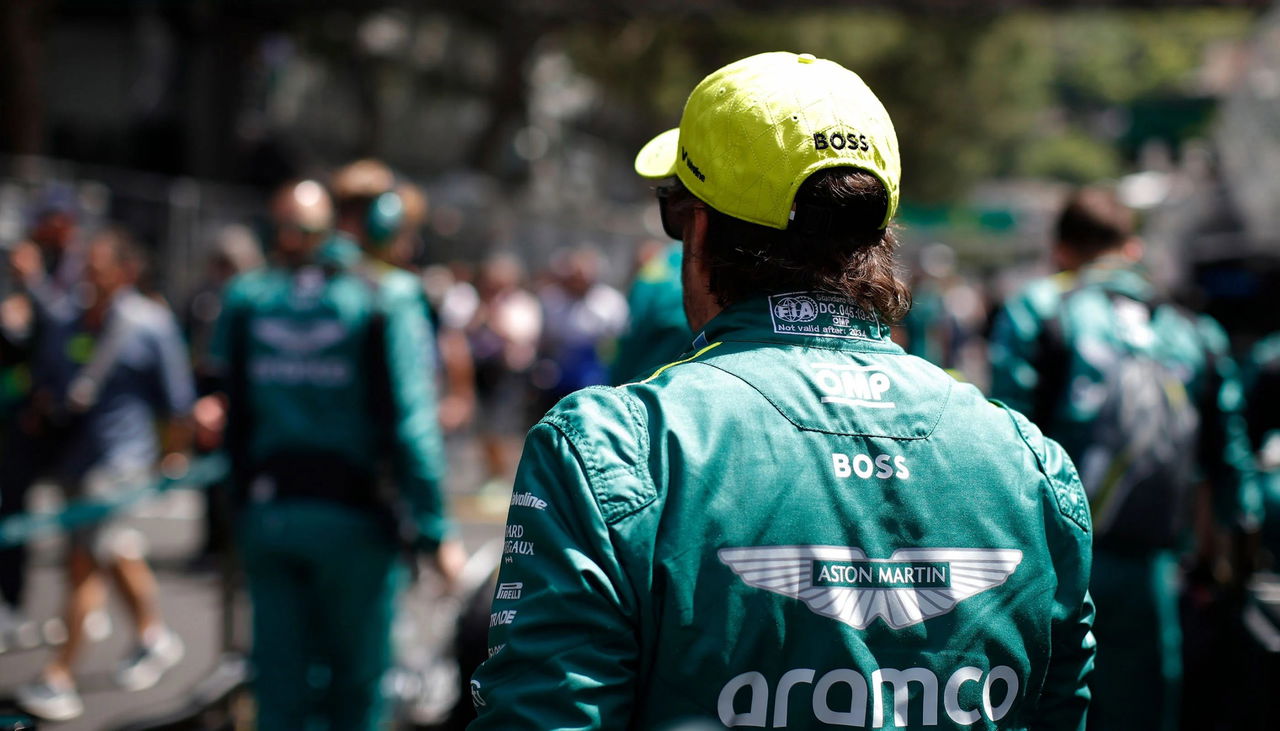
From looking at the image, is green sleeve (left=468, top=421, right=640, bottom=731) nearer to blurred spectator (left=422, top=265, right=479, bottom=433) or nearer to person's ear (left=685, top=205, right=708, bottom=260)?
person's ear (left=685, top=205, right=708, bottom=260)

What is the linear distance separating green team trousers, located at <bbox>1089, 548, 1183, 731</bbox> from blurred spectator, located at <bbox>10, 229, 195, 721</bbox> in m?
4.36

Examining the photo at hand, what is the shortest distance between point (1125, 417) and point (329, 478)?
7.79 feet

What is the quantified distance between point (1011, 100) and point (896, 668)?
36.6 meters

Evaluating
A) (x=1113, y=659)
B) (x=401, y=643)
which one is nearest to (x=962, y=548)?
(x=1113, y=659)

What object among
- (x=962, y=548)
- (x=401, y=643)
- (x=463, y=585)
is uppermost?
(x=962, y=548)

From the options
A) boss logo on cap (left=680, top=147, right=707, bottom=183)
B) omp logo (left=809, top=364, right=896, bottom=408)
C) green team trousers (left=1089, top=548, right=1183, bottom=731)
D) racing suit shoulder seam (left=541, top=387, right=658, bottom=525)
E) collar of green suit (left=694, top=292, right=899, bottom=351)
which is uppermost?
boss logo on cap (left=680, top=147, right=707, bottom=183)

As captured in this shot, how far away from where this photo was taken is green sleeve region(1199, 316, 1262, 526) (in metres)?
4.06

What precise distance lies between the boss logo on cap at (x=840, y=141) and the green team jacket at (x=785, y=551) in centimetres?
20

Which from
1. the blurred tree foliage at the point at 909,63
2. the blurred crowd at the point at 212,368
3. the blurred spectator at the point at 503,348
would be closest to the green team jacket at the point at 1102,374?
the blurred crowd at the point at 212,368

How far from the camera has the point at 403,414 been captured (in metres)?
4.09

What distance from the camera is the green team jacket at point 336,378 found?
Result: 407cm

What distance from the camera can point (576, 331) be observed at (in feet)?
39.2

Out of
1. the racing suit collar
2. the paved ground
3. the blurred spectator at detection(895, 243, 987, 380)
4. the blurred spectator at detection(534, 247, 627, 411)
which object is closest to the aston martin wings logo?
the paved ground

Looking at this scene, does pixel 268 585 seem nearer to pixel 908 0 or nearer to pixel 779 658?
pixel 779 658
